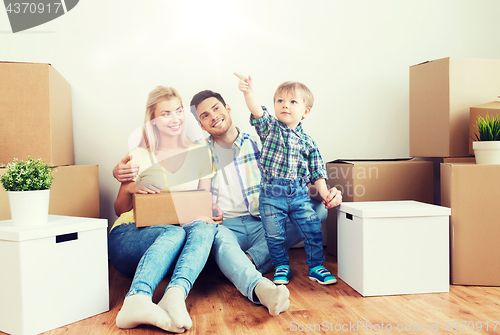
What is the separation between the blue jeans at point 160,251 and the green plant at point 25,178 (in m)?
0.34

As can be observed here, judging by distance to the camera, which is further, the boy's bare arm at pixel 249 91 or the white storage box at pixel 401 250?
the boy's bare arm at pixel 249 91

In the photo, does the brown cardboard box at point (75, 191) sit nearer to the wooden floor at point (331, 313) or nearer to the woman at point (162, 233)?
the woman at point (162, 233)

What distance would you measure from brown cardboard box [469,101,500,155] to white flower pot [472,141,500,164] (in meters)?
0.16

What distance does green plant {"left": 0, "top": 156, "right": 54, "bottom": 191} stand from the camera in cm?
92

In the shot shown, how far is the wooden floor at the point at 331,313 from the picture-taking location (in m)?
0.89

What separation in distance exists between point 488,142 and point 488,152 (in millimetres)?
35

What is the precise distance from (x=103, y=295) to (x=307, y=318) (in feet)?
1.94

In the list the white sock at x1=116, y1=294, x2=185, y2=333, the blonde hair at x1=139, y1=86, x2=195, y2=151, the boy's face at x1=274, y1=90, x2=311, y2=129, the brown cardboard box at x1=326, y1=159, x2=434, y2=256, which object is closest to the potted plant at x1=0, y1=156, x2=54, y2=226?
the white sock at x1=116, y1=294, x2=185, y2=333

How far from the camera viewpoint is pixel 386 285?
110 centimetres

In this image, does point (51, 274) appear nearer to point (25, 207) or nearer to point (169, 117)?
point (25, 207)

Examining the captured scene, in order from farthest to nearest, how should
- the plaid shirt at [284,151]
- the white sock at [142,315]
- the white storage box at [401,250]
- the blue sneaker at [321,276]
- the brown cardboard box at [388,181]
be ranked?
the brown cardboard box at [388,181]
the plaid shirt at [284,151]
the blue sneaker at [321,276]
the white storage box at [401,250]
the white sock at [142,315]

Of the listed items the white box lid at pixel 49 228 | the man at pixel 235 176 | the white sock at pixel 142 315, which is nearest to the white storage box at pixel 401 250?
the man at pixel 235 176

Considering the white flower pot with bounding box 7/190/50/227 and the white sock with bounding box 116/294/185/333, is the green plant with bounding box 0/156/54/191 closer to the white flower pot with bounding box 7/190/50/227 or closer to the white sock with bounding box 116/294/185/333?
the white flower pot with bounding box 7/190/50/227

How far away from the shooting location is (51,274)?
2.96ft
